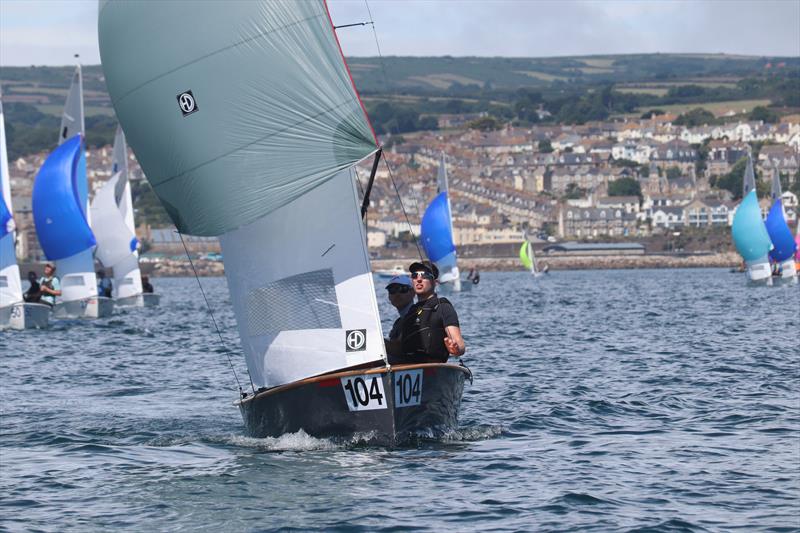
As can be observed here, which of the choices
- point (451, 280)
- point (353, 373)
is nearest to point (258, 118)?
point (353, 373)

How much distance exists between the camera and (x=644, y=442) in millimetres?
12734

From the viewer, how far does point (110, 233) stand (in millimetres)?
40125

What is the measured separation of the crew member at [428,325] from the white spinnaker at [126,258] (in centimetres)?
2829

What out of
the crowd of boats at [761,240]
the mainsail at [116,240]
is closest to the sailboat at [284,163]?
the mainsail at [116,240]

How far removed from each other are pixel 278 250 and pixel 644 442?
3.61 m

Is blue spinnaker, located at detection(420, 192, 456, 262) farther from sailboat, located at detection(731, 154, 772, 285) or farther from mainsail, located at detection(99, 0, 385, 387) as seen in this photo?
mainsail, located at detection(99, 0, 385, 387)

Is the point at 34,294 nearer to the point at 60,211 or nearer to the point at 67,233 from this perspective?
the point at 67,233

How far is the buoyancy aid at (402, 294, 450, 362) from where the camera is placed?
40.5 feet

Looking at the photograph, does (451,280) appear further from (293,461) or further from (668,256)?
(668,256)

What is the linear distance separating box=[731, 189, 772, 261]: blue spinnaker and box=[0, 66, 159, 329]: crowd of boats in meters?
26.1

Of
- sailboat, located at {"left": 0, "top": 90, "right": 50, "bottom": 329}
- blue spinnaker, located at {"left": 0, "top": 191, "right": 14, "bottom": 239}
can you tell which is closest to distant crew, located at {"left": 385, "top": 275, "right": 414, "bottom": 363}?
sailboat, located at {"left": 0, "top": 90, "right": 50, "bottom": 329}

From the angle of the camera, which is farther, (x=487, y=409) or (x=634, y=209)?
(x=634, y=209)

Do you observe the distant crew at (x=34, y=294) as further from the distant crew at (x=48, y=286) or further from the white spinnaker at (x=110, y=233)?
the white spinnaker at (x=110, y=233)

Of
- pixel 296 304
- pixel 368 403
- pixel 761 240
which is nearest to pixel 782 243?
pixel 761 240
